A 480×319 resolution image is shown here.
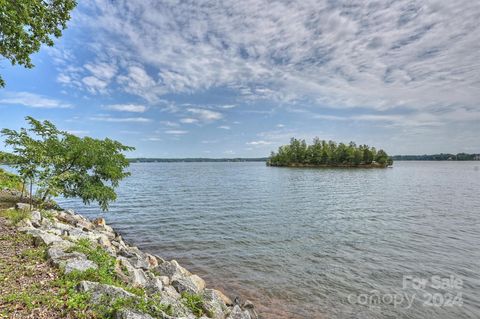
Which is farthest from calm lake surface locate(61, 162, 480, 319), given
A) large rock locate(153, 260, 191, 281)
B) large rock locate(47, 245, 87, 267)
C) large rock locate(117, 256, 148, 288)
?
large rock locate(47, 245, 87, 267)

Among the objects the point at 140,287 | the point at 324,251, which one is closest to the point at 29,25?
the point at 140,287

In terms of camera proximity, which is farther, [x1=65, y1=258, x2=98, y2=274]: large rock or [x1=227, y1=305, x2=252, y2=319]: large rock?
[x1=227, y1=305, x2=252, y2=319]: large rock

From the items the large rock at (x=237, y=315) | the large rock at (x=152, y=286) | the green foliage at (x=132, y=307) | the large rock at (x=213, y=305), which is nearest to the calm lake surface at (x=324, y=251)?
the large rock at (x=237, y=315)

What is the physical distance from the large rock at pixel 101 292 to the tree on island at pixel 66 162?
10.1 meters

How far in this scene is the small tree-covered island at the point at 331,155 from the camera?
122 m

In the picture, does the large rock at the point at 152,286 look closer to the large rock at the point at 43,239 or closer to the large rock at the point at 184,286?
the large rock at the point at 184,286

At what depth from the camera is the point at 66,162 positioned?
16.3 metres

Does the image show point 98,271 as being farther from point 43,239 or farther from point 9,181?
point 9,181

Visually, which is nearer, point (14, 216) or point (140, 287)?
point (140, 287)

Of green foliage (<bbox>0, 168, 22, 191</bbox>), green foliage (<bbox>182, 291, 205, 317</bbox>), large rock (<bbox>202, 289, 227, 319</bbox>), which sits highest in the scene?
green foliage (<bbox>0, 168, 22, 191</bbox>)

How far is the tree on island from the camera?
544 inches

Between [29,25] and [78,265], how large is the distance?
11.0 metres

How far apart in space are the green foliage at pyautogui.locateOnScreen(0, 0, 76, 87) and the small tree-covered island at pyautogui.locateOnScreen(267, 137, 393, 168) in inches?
4785

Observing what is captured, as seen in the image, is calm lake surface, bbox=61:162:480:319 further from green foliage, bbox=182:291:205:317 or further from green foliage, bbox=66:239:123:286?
green foliage, bbox=66:239:123:286
